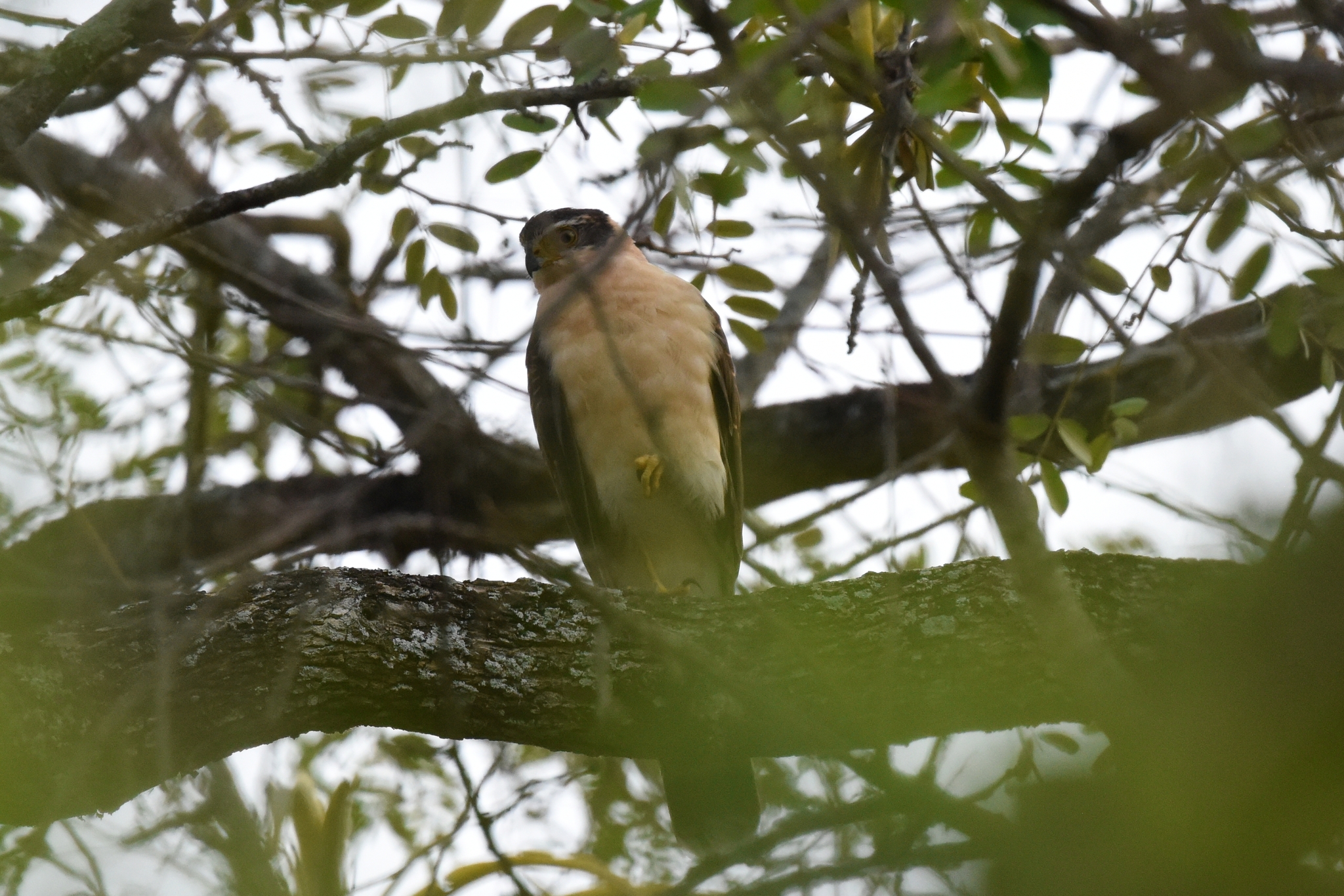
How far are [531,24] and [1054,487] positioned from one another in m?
1.76

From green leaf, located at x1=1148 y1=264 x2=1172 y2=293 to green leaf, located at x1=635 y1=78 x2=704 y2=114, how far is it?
1.24 m

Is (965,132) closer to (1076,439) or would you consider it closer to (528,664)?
(1076,439)

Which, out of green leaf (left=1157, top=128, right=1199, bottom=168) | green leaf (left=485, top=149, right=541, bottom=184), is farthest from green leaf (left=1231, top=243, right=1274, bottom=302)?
green leaf (left=485, top=149, right=541, bottom=184)

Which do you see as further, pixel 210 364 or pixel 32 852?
pixel 210 364

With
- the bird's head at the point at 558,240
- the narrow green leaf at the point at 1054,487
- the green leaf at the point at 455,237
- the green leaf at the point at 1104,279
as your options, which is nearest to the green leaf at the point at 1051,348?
the green leaf at the point at 1104,279

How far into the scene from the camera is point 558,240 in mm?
4824

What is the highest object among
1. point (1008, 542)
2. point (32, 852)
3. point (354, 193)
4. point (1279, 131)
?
point (354, 193)

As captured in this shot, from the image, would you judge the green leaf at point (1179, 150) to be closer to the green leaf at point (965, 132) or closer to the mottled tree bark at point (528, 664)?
the green leaf at point (965, 132)

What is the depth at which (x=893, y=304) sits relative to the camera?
129 centimetres

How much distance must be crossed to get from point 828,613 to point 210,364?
6.09 ft

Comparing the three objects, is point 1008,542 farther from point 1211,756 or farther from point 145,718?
point 145,718

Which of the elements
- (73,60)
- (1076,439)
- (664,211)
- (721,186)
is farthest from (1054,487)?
(73,60)

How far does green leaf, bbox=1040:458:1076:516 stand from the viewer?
2725 mm

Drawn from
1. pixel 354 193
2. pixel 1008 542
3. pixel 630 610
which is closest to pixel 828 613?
pixel 630 610
